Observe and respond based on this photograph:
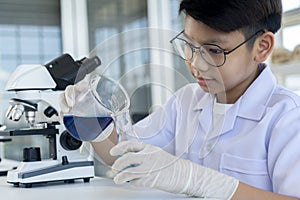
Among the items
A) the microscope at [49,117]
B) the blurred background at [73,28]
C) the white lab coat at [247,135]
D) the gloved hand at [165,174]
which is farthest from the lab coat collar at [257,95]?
the blurred background at [73,28]

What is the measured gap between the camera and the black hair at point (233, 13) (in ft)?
3.51

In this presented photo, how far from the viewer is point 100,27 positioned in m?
3.82

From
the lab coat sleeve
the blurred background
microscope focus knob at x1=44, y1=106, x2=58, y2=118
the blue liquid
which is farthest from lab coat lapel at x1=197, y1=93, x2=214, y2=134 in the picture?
the blurred background

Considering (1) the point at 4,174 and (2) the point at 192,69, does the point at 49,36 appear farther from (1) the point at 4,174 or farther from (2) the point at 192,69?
(2) the point at 192,69

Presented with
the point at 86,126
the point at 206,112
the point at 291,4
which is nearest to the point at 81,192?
the point at 86,126

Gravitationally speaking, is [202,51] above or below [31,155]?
above

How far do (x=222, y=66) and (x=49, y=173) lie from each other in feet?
1.69

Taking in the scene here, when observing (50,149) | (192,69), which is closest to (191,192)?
(192,69)

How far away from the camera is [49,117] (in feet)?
4.23

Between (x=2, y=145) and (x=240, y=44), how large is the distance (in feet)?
7.60

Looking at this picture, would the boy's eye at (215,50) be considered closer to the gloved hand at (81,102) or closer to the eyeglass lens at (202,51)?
the eyeglass lens at (202,51)

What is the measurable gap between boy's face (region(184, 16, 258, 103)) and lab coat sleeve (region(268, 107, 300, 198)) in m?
0.16

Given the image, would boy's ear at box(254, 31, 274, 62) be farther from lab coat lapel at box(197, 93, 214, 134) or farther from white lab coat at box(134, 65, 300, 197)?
lab coat lapel at box(197, 93, 214, 134)

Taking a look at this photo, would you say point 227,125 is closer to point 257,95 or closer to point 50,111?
point 257,95
